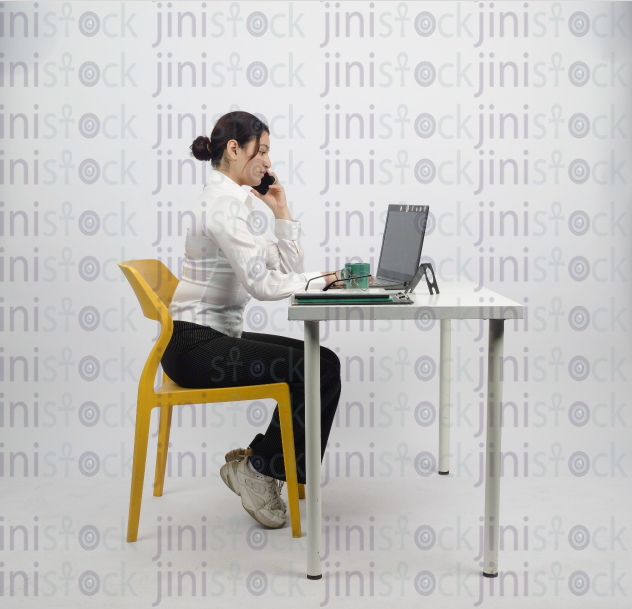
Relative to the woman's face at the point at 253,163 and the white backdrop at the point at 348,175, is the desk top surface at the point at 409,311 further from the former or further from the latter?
the white backdrop at the point at 348,175

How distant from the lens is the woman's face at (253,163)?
238 cm

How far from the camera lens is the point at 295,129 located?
356cm

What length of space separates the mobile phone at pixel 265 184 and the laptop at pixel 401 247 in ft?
1.42

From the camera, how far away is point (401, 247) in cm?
243

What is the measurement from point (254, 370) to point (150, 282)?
0.49 metres

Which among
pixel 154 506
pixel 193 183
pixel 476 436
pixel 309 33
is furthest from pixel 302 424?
pixel 309 33

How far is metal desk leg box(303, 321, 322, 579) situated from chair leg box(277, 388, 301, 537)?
0.83 feet

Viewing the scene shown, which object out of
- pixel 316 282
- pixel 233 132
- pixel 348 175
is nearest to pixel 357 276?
pixel 316 282

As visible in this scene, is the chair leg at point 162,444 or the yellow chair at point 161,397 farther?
the chair leg at point 162,444

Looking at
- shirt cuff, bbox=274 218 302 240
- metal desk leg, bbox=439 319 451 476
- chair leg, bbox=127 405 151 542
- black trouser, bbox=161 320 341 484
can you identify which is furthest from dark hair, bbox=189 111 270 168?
metal desk leg, bbox=439 319 451 476

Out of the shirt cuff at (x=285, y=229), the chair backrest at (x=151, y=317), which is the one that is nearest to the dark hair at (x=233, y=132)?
the shirt cuff at (x=285, y=229)

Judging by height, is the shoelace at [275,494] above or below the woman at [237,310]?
below

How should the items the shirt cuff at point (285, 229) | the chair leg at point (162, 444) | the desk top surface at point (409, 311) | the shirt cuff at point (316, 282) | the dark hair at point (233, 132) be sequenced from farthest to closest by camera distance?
the shirt cuff at point (285, 229), the chair leg at point (162, 444), the dark hair at point (233, 132), the shirt cuff at point (316, 282), the desk top surface at point (409, 311)

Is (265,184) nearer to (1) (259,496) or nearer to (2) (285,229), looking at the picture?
(2) (285,229)
